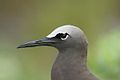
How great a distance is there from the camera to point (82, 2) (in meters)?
5.03

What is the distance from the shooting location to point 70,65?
1.86 meters

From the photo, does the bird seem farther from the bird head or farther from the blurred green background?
the blurred green background

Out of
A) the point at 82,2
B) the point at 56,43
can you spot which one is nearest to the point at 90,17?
the point at 82,2

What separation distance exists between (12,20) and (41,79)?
1550 millimetres

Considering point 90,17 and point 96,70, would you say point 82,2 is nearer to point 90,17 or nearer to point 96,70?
point 90,17

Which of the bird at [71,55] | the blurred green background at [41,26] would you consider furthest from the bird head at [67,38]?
the blurred green background at [41,26]

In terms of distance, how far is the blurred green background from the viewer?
377 centimetres

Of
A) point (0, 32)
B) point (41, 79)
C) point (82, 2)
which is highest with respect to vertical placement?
point (82, 2)

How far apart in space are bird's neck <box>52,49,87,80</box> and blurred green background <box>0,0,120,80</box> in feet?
5.19

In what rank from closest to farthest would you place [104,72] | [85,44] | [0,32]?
[85,44], [104,72], [0,32]

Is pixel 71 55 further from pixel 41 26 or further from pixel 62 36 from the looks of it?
pixel 41 26

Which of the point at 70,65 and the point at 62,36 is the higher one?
the point at 62,36

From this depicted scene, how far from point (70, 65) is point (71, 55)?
37mm

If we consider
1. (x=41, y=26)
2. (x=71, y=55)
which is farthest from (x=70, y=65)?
(x=41, y=26)
